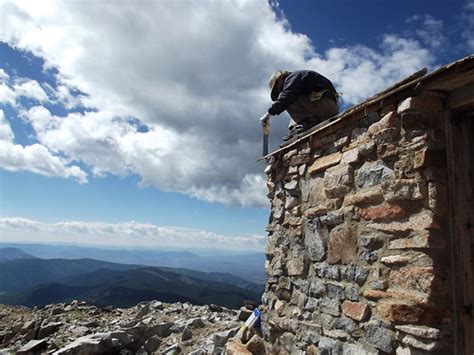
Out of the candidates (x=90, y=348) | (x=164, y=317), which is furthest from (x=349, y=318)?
(x=164, y=317)

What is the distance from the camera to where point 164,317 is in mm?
12484

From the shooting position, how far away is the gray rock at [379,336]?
3.98m

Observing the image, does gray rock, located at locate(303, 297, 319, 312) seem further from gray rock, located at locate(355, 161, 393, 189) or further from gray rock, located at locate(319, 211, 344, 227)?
gray rock, located at locate(355, 161, 393, 189)

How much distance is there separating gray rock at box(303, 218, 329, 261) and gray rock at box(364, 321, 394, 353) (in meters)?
1.25

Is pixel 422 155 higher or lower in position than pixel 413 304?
higher

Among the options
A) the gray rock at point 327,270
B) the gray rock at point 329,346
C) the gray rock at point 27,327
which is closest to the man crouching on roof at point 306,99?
the gray rock at point 327,270

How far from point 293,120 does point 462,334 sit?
450 centimetres

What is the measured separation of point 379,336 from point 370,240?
1.02 metres

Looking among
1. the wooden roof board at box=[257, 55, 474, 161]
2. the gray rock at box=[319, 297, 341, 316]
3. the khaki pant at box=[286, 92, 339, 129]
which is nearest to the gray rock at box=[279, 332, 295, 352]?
the gray rock at box=[319, 297, 341, 316]

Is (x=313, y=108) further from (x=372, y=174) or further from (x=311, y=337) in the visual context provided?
(x=311, y=337)

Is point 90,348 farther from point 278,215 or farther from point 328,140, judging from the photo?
point 328,140

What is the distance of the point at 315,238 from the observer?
5586mm

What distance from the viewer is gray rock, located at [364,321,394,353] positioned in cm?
398

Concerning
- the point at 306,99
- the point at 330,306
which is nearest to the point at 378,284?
the point at 330,306
